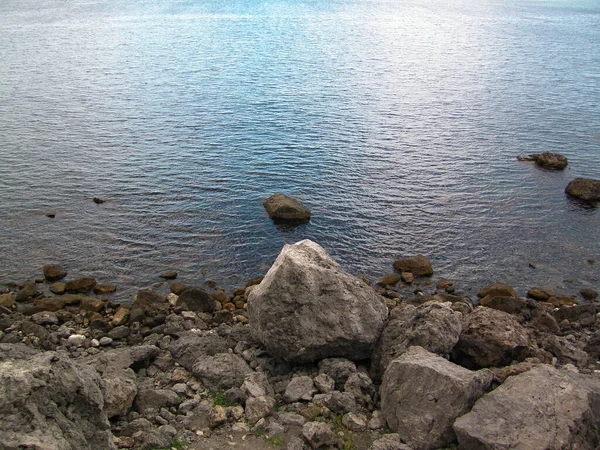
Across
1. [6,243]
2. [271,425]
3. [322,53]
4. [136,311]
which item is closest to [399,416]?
[271,425]

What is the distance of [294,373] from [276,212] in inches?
605

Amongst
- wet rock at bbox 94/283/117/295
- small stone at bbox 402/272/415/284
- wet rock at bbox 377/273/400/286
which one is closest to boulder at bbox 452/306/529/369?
wet rock at bbox 377/273/400/286

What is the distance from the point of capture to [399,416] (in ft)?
47.2

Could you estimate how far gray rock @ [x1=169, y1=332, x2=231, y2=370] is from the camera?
58.0ft

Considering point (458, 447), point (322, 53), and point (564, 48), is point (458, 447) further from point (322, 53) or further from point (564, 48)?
point (564, 48)

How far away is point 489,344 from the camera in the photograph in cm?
1736

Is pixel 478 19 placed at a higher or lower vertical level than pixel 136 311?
higher

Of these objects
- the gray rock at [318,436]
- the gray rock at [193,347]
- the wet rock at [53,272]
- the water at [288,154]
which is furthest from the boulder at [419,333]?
the wet rock at [53,272]

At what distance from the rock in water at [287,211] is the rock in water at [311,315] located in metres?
14.1

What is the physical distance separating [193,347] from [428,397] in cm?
727

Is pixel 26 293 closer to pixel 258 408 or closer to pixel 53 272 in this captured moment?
pixel 53 272

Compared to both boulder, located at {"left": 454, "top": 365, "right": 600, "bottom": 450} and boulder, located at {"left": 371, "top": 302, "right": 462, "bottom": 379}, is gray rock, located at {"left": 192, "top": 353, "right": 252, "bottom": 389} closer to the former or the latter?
boulder, located at {"left": 371, "top": 302, "right": 462, "bottom": 379}

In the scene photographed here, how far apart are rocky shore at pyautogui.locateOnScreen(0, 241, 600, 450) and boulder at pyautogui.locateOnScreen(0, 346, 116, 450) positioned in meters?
0.03

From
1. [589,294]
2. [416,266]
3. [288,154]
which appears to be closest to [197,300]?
[416,266]
